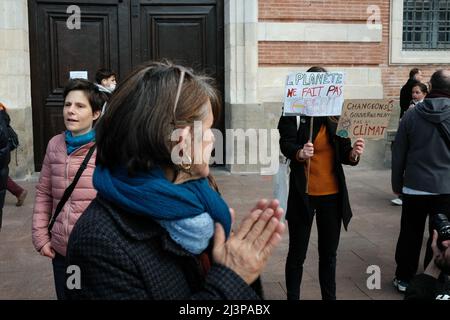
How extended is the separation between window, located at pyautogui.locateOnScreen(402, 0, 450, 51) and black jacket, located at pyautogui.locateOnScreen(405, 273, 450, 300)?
1008 cm

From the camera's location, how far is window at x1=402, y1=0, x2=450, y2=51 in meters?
11.7

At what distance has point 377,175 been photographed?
34.4 ft

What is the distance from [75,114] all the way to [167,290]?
6.99 ft

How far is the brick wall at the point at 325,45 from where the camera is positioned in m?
10.5

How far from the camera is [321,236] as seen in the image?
4234 mm

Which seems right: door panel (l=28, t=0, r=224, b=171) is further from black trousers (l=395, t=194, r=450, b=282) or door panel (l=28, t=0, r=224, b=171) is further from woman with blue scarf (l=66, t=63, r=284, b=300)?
woman with blue scarf (l=66, t=63, r=284, b=300)

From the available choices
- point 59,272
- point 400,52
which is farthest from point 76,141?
point 400,52

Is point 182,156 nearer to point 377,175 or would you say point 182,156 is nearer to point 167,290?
point 167,290

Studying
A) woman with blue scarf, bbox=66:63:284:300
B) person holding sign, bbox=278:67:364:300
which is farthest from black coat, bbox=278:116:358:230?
woman with blue scarf, bbox=66:63:284:300

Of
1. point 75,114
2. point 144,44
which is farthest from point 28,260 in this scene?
point 144,44

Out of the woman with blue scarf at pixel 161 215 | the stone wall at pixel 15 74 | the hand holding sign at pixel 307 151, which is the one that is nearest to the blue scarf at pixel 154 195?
the woman with blue scarf at pixel 161 215

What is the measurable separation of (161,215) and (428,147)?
3616 mm

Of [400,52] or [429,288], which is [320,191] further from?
[400,52]

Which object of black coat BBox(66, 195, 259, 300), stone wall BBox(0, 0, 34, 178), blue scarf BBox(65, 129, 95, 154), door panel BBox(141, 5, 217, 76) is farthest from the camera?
door panel BBox(141, 5, 217, 76)
